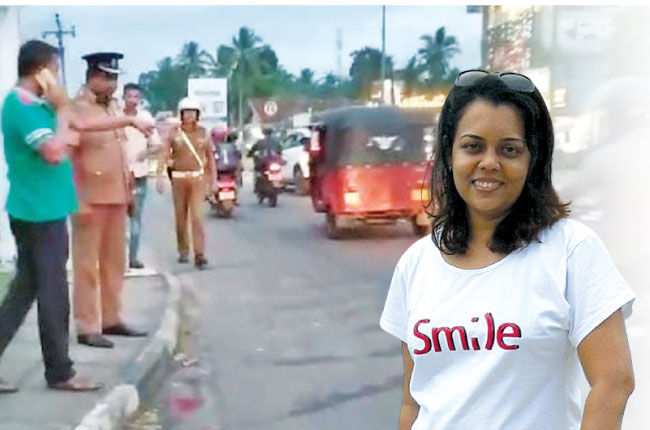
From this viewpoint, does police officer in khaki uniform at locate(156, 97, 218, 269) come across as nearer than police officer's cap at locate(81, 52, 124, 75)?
No

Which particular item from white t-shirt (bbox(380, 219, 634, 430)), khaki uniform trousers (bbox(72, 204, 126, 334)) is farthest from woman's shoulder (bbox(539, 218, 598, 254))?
khaki uniform trousers (bbox(72, 204, 126, 334))

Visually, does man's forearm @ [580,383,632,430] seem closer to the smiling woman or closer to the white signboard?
the smiling woman

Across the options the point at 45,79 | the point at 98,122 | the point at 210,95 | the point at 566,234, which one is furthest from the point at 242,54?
the point at 566,234

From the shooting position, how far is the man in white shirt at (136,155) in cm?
285

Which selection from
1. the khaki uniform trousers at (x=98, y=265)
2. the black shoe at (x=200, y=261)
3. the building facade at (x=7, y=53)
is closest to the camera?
the building facade at (x=7, y=53)

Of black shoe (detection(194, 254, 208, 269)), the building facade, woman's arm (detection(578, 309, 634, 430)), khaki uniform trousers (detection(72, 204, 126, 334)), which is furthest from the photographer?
black shoe (detection(194, 254, 208, 269))

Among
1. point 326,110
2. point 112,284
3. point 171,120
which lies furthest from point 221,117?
point 112,284

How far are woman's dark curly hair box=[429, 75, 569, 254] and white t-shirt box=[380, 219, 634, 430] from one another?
0.02 meters

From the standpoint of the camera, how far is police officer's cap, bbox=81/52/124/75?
9.19 ft

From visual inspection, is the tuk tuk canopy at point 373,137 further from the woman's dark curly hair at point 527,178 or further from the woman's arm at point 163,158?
→ the woman's dark curly hair at point 527,178

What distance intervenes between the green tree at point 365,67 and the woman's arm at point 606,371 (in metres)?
1.76

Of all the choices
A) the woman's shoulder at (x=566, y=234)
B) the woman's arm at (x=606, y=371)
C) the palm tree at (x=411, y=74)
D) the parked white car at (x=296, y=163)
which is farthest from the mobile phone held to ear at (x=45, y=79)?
the woman's arm at (x=606, y=371)

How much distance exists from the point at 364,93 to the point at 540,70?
598 mm

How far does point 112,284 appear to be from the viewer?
2.90m
